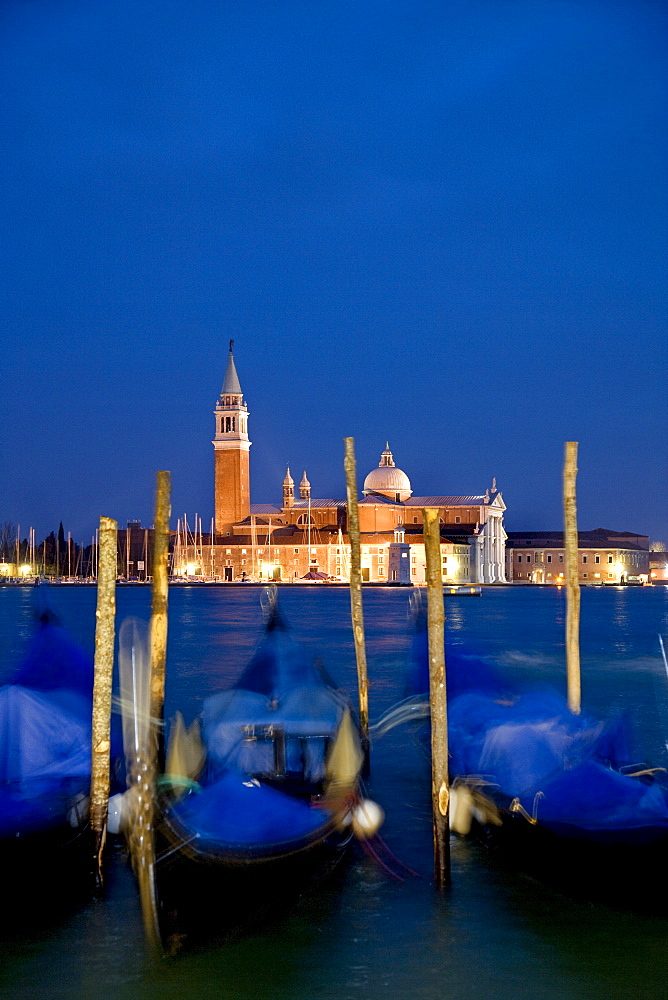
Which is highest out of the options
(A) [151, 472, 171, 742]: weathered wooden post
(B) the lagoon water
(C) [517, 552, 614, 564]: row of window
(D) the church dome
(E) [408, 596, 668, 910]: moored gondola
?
(D) the church dome

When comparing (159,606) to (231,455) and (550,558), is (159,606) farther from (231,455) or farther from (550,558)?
(550,558)

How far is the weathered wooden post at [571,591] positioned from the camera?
25.8ft

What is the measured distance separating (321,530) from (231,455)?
19.3 ft

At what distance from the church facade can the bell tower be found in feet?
0.16

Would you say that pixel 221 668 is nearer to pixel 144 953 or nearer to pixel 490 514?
pixel 144 953

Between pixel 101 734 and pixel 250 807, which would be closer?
pixel 250 807

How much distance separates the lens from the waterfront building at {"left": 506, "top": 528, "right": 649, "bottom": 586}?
66.1 metres

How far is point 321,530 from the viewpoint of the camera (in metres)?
57.9

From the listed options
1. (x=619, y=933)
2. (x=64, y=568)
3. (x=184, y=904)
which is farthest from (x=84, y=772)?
(x=64, y=568)

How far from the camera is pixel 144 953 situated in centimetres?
512

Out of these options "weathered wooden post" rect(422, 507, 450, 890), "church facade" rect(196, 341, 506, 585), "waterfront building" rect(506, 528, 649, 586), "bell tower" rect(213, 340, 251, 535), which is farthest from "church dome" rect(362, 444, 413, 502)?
"weathered wooden post" rect(422, 507, 450, 890)

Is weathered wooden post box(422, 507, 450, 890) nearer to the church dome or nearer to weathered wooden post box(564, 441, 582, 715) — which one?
weathered wooden post box(564, 441, 582, 715)

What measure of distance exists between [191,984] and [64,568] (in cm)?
6879

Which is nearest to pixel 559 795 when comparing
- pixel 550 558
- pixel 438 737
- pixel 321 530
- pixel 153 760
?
pixel 438 737
